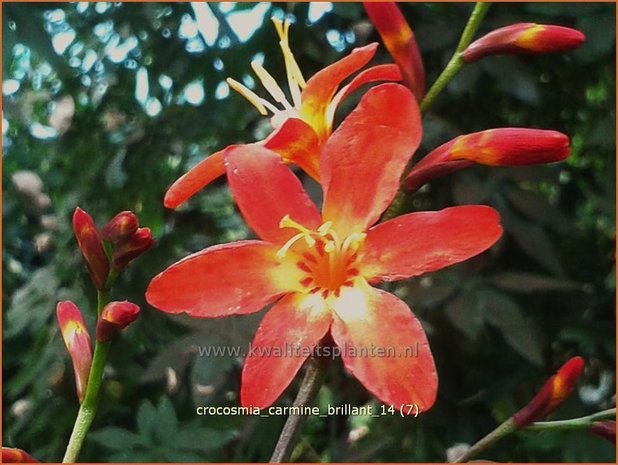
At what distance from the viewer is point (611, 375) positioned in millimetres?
903

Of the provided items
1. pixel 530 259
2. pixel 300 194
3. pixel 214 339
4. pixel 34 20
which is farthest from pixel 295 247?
pixel 530 259

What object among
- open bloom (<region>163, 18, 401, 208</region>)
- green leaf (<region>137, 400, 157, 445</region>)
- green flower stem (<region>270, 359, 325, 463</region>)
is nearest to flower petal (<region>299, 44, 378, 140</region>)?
open bloom (<region>163, 18, 401, 208</region>)

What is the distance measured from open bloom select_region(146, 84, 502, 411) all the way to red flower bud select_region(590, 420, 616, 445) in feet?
0.45

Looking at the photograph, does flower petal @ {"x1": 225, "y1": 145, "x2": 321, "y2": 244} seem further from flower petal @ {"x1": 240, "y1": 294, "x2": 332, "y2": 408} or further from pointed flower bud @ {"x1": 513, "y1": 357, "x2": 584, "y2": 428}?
pointed flower bud @ {"x1": 513, "y1": 357, "x2": 584, "y2": 428}

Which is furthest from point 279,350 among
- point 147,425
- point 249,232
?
point 249,232

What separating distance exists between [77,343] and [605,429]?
0.84 feet

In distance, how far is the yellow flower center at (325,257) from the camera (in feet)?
1.12

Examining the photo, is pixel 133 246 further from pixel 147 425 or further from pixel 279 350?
pixel 147 425

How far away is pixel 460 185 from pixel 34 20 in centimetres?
42

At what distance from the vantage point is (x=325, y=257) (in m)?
0.35

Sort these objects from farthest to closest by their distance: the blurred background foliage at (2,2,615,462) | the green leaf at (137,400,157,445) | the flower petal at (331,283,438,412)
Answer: the blurred background foliage at (2,2,615,462), the green leaf at (137,400,157,445), the flower petal at (331,283,438,412)

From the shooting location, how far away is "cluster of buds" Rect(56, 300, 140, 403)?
0.34 m

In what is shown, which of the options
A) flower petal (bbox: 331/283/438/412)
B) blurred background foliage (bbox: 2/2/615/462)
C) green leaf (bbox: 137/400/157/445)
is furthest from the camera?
blurred background foliage (bbox: 2/2/615/462)

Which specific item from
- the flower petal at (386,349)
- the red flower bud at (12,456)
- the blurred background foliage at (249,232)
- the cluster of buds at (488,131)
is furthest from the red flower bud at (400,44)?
the blurred background foliage at (249,232)
